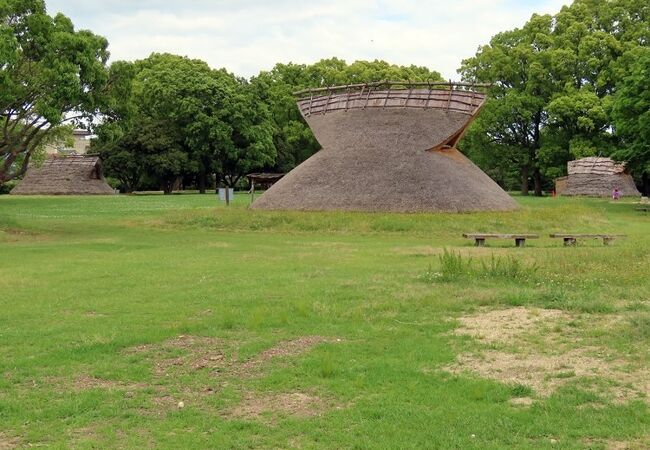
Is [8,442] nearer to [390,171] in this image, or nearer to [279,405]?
[279,405]

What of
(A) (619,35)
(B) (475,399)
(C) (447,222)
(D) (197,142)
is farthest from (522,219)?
(D) (197,142)

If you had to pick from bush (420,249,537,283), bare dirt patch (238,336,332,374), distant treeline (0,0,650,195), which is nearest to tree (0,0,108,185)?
distant treeline (0,0,650,195)

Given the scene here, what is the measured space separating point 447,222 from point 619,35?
30.5 meters

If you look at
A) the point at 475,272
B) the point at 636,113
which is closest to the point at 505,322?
the point at 475,272

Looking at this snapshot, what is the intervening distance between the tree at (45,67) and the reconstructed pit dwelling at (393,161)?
10.4 m

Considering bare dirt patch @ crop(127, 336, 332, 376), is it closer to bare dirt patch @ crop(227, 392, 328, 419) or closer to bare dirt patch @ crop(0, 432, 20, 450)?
bare dirt patch @ crop(227, 392, 328, 419)

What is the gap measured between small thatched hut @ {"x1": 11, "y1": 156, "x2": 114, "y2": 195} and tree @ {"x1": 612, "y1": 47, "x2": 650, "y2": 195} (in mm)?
43004

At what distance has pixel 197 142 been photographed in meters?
55.0

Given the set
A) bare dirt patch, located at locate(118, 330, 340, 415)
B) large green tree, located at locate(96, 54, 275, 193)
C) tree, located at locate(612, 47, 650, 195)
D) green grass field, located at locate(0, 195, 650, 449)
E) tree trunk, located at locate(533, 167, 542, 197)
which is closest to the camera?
green grass field, located at locate(0, 195, 650, 449)

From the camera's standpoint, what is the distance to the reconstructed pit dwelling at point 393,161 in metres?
27.6

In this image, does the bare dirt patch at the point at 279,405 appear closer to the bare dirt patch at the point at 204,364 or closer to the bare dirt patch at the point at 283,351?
the bare dirt patch at the point at 204,364

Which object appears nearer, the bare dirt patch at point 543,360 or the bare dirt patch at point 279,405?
the bare dirt patch at point 279,405

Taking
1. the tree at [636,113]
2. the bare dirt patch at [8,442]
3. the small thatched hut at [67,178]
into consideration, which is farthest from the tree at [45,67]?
the small thatched hut at [67,178]

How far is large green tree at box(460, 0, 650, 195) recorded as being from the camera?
44.0m
